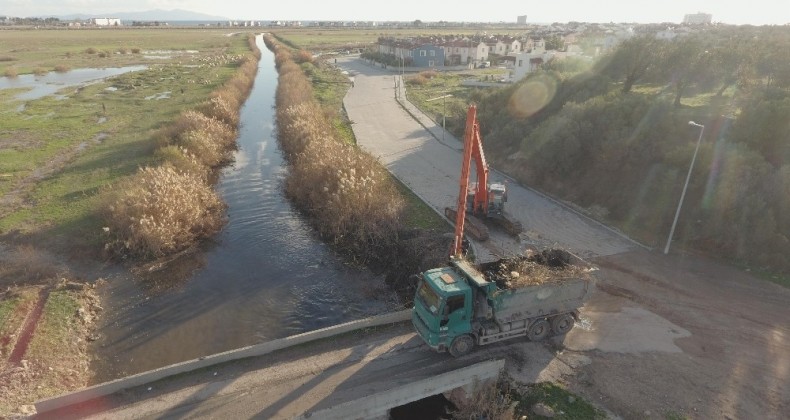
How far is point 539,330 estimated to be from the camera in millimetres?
15039

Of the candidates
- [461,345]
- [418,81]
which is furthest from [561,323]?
[418,81]

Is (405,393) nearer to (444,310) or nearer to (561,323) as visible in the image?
(444,310)

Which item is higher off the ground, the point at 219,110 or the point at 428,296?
the point at 219,110

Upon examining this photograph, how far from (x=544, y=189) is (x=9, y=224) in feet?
97.3

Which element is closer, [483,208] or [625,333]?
[625,333]

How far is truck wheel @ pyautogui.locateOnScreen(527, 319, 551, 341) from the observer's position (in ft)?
48.9

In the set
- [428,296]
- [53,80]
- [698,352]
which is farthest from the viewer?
[53,80]

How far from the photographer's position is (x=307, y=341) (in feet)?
48.7

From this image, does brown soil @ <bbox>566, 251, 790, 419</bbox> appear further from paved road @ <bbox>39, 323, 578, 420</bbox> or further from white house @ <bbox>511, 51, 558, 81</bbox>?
white house @ <bbox>511, 51, 558, 81</bbox>

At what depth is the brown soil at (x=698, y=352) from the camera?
12922 millimetres

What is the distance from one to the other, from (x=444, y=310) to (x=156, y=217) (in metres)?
15.8

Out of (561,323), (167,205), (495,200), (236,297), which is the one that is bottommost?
(236,297)

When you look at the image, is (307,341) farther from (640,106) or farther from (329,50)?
(329,50)

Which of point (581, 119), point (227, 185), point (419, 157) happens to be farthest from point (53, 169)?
point (581, 119)
